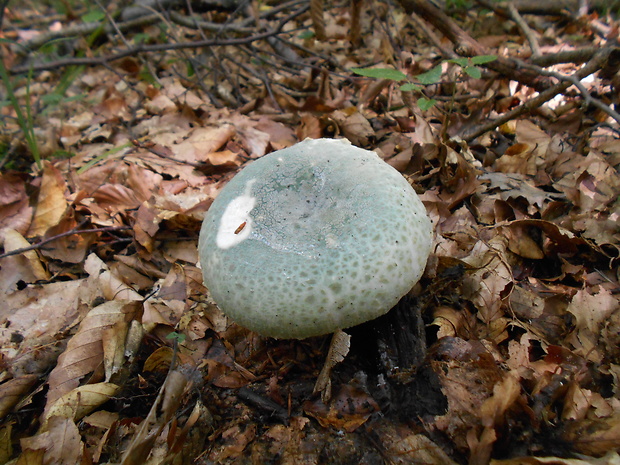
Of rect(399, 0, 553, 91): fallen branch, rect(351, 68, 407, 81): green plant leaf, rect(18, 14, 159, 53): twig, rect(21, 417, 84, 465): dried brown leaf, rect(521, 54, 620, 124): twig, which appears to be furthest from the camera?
rect(18, 14, 159, 53): twig

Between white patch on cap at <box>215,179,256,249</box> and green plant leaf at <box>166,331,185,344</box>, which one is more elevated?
white patch on cap at <box>215,179,256,249</box>

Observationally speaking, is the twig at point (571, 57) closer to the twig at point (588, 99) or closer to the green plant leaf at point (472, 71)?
the twig at point (588, 99)

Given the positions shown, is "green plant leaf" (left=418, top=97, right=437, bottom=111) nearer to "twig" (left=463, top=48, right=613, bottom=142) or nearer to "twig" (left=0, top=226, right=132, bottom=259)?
"twig" (left=463, top=48, right=613, bottom=142)

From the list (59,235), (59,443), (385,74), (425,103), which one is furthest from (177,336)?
(425,103)

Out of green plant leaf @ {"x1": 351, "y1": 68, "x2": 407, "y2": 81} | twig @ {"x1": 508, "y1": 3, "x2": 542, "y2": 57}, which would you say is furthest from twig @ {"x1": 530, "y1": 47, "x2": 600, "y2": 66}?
green plant leaf @ {"x1": 351, "y1": 68, "x2": 407, "y2": 81}

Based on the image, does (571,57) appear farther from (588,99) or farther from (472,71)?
(472,71)

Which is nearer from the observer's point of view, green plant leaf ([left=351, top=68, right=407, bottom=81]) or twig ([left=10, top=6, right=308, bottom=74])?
green plant leaf ([left=351, top=68, right=407, bottom=81])

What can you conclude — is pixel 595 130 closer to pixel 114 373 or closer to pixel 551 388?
pixel 551 388

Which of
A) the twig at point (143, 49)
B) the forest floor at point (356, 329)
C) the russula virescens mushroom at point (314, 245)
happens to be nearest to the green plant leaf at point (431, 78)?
the forest floor at point (356, 329)
